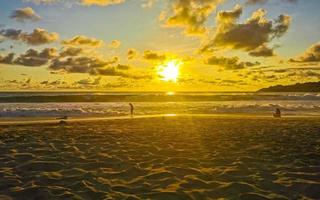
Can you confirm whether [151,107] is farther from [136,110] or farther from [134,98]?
[134,98]

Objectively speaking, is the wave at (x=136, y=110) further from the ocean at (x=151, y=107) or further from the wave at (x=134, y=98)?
the wave at (x=134, y=98)

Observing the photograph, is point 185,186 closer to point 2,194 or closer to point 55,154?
point 2,194

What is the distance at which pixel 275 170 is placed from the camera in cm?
934

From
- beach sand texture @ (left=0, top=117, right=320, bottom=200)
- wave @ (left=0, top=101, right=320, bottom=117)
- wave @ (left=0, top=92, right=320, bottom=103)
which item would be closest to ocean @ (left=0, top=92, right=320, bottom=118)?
wave @ (left=0, top=101, right=320, bottom=117)

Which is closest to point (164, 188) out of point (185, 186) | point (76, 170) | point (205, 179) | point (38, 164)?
point (185, 186)

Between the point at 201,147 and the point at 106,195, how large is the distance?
6.07 meters

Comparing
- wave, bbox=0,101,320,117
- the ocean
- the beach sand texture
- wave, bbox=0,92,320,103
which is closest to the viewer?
the beach sand texture

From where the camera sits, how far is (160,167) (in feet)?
31.9

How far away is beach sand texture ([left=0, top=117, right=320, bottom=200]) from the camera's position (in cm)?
755

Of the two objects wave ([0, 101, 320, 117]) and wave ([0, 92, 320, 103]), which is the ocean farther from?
wave ([0, 92, 320, 103])

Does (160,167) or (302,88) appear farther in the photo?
(302,88)

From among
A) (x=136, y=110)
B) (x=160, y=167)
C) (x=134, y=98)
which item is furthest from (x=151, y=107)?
(x=160, y=167)

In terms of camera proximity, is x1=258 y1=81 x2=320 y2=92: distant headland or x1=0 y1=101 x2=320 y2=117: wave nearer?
x1=0 y1=101 x2=320 y2=117: wave

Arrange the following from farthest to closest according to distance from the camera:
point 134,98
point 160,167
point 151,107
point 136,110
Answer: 1. point 134,98
2. point 151,107
3. point 136,110
4. point 160,167
